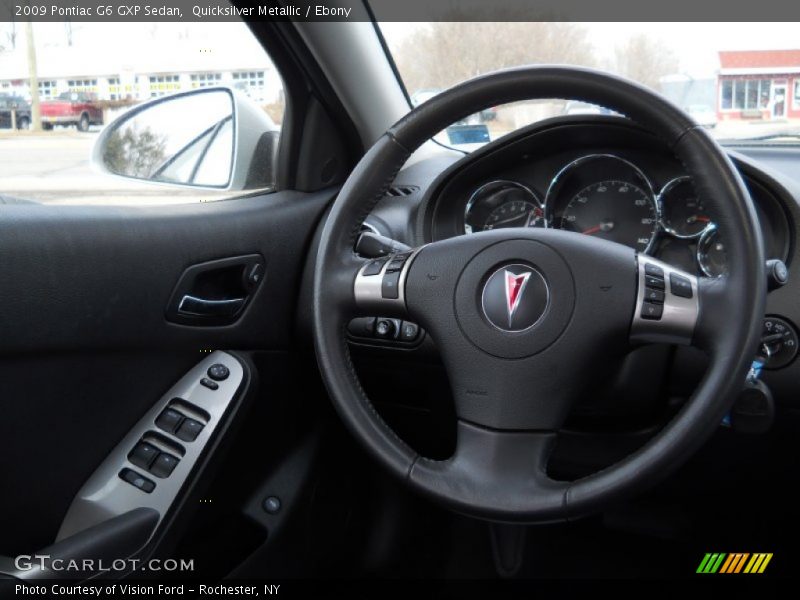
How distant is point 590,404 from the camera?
74.2 inches

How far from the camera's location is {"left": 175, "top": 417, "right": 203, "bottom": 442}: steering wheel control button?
6.68ft

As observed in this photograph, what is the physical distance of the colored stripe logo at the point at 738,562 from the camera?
2352mm

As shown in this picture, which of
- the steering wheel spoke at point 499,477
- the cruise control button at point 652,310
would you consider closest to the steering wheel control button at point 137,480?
the steering wheel spoke at point 499,477

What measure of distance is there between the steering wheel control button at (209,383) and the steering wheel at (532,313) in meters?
0.62

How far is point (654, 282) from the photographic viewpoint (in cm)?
143

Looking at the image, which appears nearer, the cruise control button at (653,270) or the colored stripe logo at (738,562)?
the cruise control button at (653,270)

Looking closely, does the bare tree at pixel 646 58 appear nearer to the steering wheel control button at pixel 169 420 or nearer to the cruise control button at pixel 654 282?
the cruise control button at pixel 654 282

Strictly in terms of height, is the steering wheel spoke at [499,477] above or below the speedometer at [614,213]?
below

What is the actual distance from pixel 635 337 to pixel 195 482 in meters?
1.07

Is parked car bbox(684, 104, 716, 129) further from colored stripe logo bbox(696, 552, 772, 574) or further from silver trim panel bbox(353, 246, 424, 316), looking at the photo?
colored stripe logo bbox(696, 552, 772, 574)

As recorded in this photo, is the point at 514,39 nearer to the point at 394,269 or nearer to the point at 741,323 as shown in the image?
the point at 394,269

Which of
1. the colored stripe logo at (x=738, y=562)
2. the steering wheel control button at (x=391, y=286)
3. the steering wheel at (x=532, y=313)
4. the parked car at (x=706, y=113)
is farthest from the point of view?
the colored stripe logo at (x=738, y=562)

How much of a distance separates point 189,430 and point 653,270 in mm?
1116

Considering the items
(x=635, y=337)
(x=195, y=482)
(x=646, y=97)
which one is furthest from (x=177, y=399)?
(x=646, y=97)
